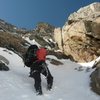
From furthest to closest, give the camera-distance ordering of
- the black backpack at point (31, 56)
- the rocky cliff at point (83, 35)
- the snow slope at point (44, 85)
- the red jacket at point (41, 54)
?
1. the rocky cliff at point (83, 35)
2. the black backpack at point (31, 56)
3. the red jacket at point (41, 54)
4. the snow slope at point (44, 85)

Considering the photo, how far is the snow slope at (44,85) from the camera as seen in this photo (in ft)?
52.7

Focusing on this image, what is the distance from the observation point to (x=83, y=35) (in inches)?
1070

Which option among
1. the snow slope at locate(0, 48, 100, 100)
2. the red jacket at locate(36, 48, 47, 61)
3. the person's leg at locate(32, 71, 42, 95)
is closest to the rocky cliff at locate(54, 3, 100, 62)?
the snow slope at locate(0, 48, 100, 100)

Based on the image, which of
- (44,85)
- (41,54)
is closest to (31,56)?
(41,54)

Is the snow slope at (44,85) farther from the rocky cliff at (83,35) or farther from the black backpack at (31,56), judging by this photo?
the rocky cliff at (83,35)

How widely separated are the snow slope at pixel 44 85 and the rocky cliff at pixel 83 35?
4418 millimetres

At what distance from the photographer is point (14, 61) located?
75.2 ft

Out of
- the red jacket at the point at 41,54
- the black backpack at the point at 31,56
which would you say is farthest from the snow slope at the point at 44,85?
the red jacket at the point at 41,54

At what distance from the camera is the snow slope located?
16078mm

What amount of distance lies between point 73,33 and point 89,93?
39.0 ft

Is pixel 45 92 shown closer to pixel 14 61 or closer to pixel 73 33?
pixel 14 61

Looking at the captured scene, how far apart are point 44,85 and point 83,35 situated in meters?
9.98

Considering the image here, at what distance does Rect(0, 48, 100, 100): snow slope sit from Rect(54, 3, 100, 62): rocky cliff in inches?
174

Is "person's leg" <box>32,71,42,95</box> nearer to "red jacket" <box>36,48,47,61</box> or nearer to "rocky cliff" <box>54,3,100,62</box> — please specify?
"red jacket" <box>36,48,47,61</box>
